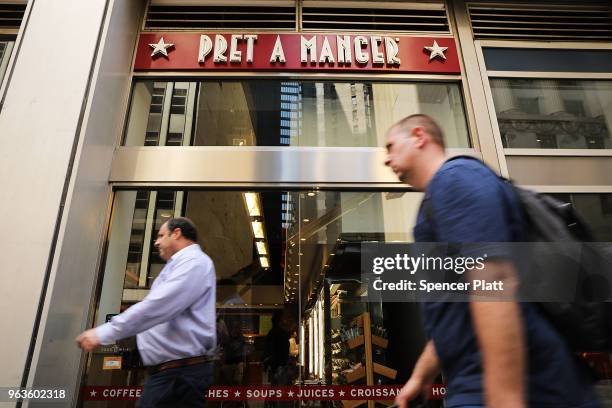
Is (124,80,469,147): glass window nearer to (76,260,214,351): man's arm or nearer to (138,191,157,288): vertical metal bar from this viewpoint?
(138,191,157,288): vertical metal bar

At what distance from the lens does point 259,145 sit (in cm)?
491

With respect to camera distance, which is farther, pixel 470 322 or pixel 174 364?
pixel 174 364

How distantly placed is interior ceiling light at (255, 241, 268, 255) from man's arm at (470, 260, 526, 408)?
3958mm

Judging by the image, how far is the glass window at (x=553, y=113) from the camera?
502 centimetres

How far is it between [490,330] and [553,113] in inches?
Result: 200

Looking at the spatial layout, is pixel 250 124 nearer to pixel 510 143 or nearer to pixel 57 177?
pixel 57 177

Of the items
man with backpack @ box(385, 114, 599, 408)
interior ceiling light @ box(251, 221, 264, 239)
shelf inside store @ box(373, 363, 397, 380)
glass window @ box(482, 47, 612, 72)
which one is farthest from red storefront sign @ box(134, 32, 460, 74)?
man with backpack @ box(385, 114, 599, 408)

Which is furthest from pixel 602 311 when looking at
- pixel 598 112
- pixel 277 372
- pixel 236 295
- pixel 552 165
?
pixel 598 112

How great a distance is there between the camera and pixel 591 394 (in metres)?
1.05

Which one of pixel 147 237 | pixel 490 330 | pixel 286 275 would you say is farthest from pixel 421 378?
pixel 147 237

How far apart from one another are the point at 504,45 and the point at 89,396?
20.1 ft

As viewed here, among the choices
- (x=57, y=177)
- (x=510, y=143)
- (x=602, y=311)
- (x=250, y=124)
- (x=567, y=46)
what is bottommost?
(x=602, y=311)

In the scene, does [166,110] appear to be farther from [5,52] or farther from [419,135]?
[419,135]

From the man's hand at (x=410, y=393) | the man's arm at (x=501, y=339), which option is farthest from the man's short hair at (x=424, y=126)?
the man's hand at (x=410, y=393)
